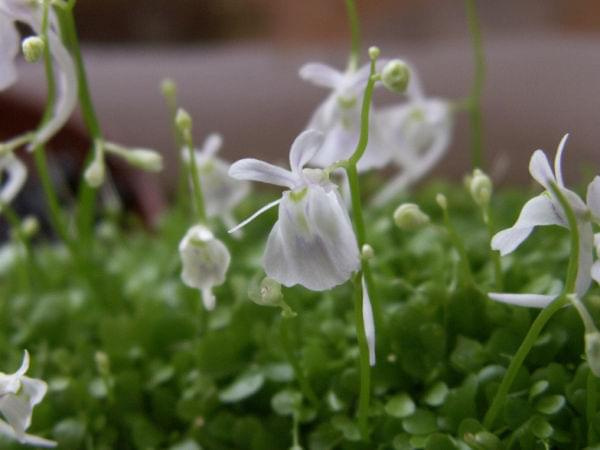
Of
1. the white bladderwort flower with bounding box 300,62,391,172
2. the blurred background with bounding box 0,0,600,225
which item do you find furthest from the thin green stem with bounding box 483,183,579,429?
the blurred background with bounding box 0,0,600,225

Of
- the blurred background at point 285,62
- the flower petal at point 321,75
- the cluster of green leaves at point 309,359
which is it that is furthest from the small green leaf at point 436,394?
the blurred background at point 285,62

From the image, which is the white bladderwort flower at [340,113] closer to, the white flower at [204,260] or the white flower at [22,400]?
the white flower at [204,260]

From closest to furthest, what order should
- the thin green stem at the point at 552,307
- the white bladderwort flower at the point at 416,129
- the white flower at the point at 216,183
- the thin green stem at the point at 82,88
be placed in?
the thin green stem at the point at 552,307 < the thin green stem at the point at 82,88 < the white flower at the point at 216,183 < the white bladderwort flower at the point at 416,129

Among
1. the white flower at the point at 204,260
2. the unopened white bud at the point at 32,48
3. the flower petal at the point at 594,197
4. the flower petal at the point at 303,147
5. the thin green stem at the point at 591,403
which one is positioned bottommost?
the thin green stem at the point at 591,403

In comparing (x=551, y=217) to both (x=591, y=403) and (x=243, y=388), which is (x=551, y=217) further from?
(x=243, y=388)

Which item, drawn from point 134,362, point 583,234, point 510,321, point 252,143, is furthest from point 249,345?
point 252,143

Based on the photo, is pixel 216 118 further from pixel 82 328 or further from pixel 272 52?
pixel 82 328

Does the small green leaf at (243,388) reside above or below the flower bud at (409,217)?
below

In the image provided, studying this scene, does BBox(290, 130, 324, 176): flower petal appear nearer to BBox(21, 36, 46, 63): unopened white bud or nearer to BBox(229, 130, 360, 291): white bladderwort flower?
BBox(229, 130, 360, 291): white bladderwort flower
